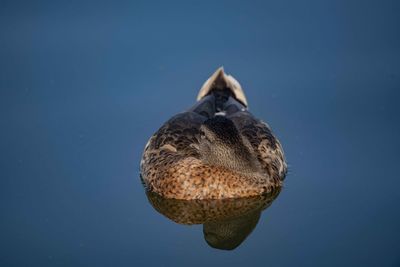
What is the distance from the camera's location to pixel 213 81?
14.7 m

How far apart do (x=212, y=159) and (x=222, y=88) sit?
280cm

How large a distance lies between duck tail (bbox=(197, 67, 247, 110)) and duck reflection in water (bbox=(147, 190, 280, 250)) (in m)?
2.75

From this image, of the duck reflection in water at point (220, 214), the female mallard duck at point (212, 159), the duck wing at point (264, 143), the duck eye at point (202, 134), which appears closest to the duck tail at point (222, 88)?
the duck wing at point (264, 143)

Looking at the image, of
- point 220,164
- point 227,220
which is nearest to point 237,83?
point 220,164

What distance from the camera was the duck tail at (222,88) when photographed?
14477mm

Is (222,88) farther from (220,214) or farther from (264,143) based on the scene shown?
(220,214)

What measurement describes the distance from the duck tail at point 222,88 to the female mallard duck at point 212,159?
1560 mm

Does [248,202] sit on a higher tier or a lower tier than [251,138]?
lower

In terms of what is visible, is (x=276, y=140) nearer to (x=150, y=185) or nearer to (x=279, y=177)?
(x=279, y=177)

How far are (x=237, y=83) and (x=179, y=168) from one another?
133 inches

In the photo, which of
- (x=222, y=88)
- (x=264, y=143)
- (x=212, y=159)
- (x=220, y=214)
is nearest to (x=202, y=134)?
(x=212, y=159)

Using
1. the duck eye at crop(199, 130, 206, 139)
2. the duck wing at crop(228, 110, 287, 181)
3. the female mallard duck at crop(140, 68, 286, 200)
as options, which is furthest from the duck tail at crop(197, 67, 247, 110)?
the duck eye at crop(199, 130, 206, 139)

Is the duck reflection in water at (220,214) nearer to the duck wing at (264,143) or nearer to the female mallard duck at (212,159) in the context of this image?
the female mallard duck at (212,159)

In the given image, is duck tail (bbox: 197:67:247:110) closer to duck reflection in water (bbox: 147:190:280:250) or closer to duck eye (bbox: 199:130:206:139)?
duck eye (bbox: 199:130:206:139)
